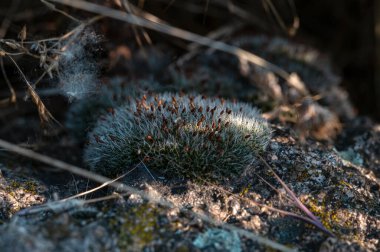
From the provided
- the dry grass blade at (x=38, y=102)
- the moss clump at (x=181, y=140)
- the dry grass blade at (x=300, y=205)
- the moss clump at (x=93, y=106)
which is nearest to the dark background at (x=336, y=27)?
the moss clump at (x=93, y=106)

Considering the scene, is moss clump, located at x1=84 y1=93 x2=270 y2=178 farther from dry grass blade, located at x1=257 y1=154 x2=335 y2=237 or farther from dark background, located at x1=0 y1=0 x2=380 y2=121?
A: dark background, located at x1=0 y1=0 x2=380 y2=121

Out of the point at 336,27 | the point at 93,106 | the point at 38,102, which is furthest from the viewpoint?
the point at 336,27

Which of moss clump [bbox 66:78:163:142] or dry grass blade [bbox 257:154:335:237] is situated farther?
moss clump [bbox 66:78:163:142]

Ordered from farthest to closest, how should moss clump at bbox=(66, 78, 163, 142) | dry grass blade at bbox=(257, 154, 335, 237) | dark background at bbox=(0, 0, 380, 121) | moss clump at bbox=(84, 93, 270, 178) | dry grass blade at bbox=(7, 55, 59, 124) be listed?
dark background at bbox=(0, 0, 380, 121) < moss clump at bbox=(66, 78, 163, 142) < dry grass blade at bbox=(7, 55, 59, 124) < moss clump at bbox=(84, 93, 270, 178) < dry grass blade at bbox=(257, 154, 335, 237)

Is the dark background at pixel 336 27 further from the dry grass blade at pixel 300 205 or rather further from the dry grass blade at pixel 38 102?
the dry grass blade at pixel 300 205

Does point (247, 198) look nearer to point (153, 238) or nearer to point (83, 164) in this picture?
point (153, 238)

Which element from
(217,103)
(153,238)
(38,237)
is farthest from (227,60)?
(38,237)

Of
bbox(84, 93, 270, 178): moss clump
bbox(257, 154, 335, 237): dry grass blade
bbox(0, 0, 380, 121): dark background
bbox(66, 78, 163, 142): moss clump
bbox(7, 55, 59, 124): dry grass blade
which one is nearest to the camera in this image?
bbox(257, 154, 335, 237): dry grass blade

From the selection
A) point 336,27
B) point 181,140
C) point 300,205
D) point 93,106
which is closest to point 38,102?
point 93,106

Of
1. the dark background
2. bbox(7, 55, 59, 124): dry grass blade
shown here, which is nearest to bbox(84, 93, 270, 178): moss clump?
bbox(7, 55, 59, 124): dry grass blade

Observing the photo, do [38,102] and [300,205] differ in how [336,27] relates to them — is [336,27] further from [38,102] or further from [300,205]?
[38,102]
